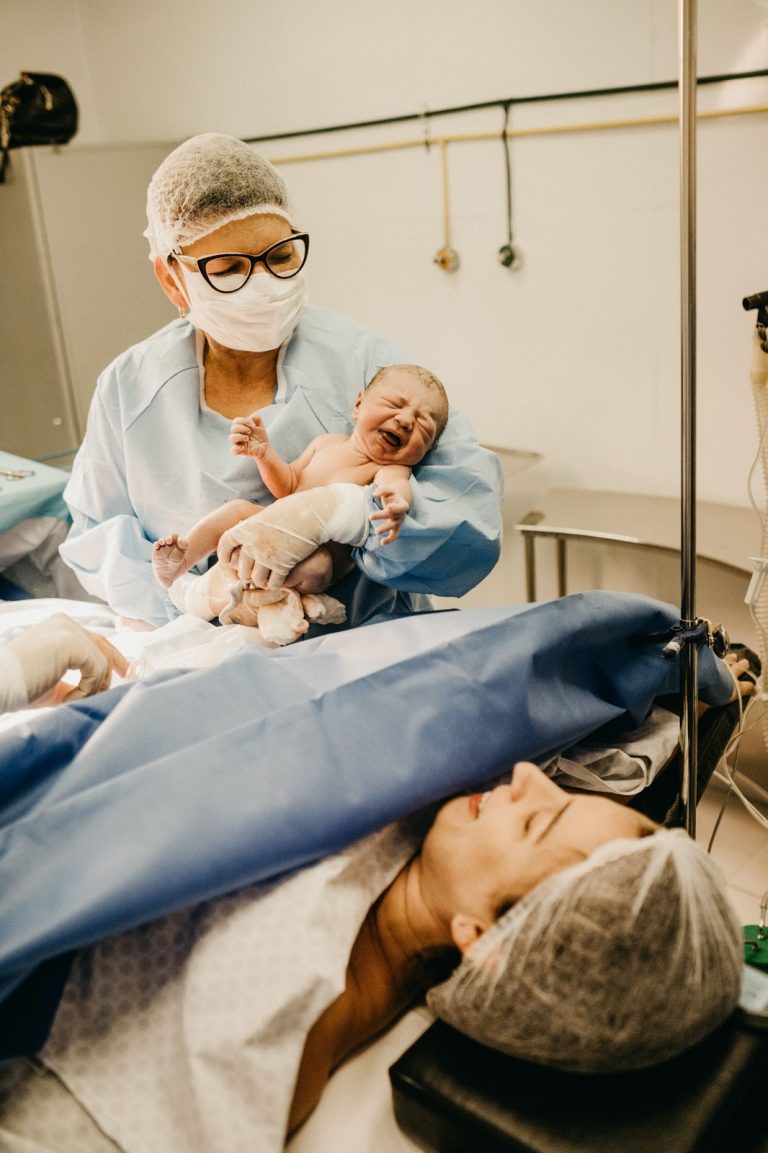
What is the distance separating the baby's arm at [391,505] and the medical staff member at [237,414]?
0.04 m

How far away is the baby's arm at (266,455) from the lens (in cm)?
156

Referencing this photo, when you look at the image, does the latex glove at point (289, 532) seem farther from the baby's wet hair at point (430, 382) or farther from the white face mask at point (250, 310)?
the white face mask at point (250, 310)

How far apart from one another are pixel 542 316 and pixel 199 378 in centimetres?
155

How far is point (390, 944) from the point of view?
3.55ft

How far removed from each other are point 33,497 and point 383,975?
167 cm

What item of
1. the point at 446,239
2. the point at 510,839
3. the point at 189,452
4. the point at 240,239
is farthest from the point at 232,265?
the point at 446,239

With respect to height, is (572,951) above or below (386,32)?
below

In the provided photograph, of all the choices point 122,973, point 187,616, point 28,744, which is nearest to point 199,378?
point 187,616

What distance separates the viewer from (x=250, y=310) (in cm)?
169

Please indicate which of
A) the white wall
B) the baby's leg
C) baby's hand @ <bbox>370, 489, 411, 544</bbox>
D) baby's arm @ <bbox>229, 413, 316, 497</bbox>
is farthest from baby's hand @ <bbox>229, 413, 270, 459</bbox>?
the white wall

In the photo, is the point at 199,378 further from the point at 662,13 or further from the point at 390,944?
the point at 662,13

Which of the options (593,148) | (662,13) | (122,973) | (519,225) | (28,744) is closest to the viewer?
(122,973)

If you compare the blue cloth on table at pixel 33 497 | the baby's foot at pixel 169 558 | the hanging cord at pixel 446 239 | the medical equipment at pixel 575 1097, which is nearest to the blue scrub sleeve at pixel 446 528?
the baby's foot at pixel 169 558

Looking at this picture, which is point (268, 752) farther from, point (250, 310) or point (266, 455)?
point (250, 310)
